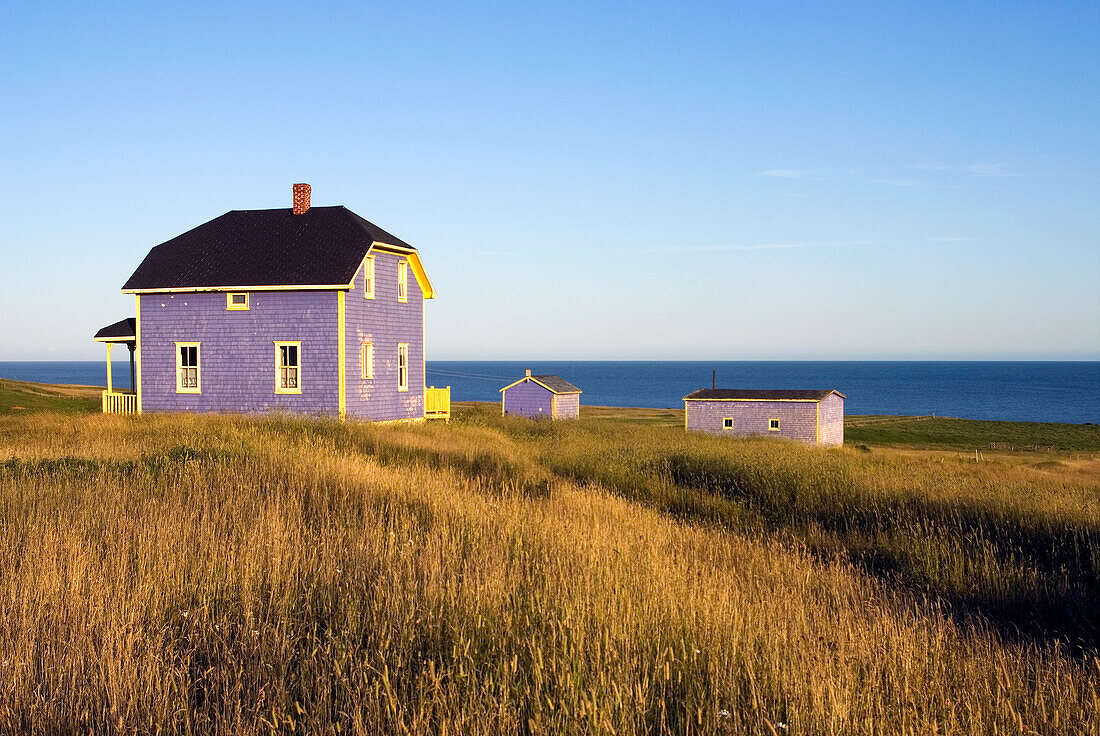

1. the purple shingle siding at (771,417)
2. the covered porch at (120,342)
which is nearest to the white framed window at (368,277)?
the covered porch at (120,342)

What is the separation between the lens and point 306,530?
852 centimetres

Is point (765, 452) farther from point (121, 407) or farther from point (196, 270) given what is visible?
point (121, 407)

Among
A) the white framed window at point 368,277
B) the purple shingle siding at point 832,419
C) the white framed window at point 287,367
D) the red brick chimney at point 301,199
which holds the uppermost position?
the red brick chimney at point 301,199

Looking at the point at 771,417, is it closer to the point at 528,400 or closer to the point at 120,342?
the point at 528,400

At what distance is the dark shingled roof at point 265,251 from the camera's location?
2641 cm

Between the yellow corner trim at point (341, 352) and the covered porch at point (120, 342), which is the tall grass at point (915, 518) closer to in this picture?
the yellow corner trim at point (341, 352)

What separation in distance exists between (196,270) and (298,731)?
25.7m

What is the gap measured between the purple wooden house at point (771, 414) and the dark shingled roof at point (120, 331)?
3272cm

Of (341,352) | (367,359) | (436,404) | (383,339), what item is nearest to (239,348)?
(341,352)

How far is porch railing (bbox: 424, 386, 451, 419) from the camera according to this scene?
31.0 metres

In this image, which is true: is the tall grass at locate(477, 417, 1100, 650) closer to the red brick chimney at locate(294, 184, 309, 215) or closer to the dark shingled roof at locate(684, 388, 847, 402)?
the red brick chimney at locate(294, 184, 309, 215)

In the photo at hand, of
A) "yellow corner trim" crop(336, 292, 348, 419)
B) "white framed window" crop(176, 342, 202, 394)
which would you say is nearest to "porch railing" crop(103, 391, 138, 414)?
"white framed window" crop(176, 342, 202, 394)

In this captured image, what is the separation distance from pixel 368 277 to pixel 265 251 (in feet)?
11.6

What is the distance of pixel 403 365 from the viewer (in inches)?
1162
